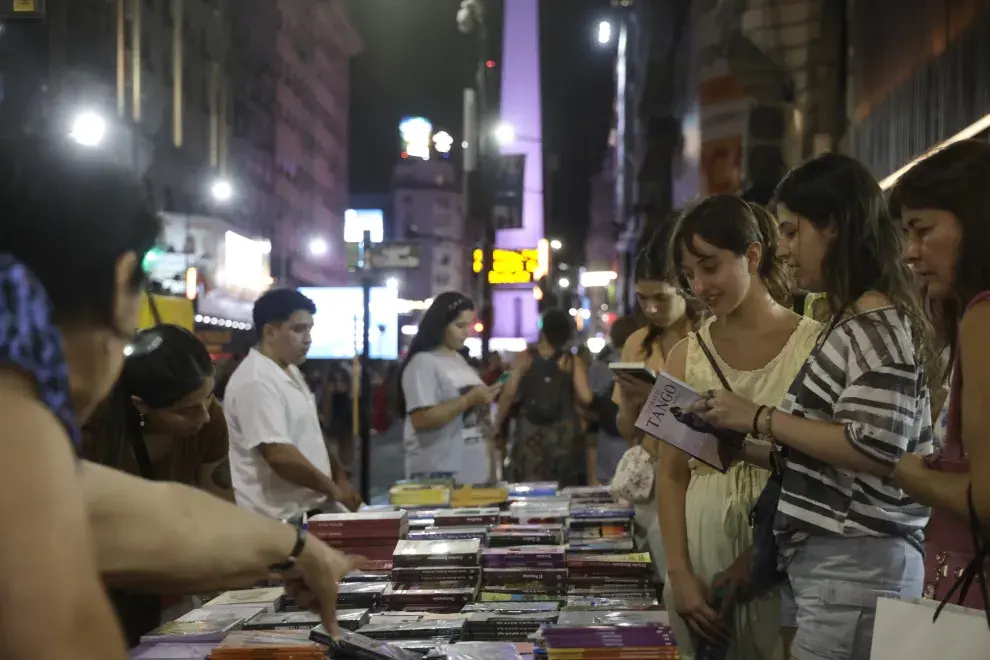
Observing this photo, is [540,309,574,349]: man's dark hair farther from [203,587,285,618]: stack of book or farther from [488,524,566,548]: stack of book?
[203,587,285,618]: stack of book

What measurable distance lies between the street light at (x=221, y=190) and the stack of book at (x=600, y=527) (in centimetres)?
2918

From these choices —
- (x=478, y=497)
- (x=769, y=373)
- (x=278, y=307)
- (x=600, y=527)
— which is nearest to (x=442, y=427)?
(x=478, y=497)

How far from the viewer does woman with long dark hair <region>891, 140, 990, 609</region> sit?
1877 mm

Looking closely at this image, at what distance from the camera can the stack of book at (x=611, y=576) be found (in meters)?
3.40

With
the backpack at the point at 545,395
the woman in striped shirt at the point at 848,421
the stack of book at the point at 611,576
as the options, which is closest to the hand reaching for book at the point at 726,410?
the woman in striped shirt at the point at 848,421

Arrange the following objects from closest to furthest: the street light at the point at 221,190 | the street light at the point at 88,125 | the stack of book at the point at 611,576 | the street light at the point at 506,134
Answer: the stack of book at the point at 611,576, the street light at the point at 88,125, the street light at the point at 221,190, the street light at the point at 506,134

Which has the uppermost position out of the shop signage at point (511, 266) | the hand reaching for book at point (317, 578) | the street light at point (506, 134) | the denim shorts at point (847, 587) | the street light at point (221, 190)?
the street light at point (506, 134)

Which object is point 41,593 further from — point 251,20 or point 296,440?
point 251,20

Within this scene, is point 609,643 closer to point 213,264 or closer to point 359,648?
point 359,648

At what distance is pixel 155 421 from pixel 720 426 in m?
1.97

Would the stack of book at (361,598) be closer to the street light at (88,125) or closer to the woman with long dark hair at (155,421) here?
the woman with long dark hair at (155,421)

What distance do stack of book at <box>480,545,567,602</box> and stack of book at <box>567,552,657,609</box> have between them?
0.17ft

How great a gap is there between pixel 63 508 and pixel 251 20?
4530cm

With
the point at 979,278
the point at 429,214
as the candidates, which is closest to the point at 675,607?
the point at 979,278
